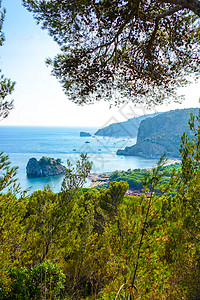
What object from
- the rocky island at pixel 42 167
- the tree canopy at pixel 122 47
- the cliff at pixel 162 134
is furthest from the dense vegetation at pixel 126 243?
the cliff at pixel 162 134

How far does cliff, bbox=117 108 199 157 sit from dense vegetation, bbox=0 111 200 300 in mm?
49072

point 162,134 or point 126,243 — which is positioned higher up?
point 162,134

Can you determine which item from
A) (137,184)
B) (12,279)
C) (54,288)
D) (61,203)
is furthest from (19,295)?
(137,184)

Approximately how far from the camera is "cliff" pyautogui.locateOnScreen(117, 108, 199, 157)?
56719 mm

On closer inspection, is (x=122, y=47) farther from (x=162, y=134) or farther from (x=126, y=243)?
(x=162, y=134)

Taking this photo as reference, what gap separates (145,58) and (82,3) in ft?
5.67

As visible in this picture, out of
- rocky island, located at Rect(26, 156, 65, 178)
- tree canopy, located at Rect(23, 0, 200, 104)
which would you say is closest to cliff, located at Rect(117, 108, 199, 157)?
rocky island, located at Rect(26, 156, 65, 178)

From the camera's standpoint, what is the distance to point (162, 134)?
206 feet

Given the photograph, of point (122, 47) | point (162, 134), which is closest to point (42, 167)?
point (162, 134)

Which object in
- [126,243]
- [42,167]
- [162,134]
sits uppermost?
[162,134]

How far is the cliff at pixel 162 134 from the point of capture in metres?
56.7

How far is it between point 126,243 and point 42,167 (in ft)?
152

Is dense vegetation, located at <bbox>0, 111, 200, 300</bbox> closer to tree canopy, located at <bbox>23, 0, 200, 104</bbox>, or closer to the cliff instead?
tree canopy, located at <bbox>23, 0, 200, 104</bbox>

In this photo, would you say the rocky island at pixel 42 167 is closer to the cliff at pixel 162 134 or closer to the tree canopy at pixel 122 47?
the cliff at pixel 162 134
